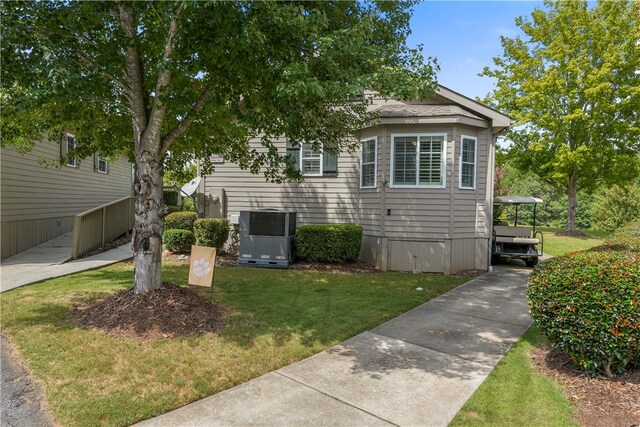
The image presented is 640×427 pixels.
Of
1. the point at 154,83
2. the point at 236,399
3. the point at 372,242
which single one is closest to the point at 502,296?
the point at 372,242

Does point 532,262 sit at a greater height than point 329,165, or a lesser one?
lesser

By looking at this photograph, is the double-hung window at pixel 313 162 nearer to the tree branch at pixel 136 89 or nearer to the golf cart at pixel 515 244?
the golf cart at pixel 515 244

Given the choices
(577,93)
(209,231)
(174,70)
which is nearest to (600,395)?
(174,70)

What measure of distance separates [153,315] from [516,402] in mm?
4548

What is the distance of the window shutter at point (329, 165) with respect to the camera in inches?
455

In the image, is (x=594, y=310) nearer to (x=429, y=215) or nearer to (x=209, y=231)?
(x=429, y=215)

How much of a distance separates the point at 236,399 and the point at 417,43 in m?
7.23

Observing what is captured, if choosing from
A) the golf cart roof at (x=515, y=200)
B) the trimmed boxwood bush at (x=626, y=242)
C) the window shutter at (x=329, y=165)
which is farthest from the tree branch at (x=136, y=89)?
the golf cart roof at (x=515, y=200)

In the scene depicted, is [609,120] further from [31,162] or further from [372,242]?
[31,162]

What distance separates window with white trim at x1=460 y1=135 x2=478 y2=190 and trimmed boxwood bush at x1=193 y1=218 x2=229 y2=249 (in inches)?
283

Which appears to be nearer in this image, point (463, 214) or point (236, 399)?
point (236, 399)

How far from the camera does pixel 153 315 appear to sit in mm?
5129

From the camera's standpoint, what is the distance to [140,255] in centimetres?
554

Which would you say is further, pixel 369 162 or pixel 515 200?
pixel 515 200
